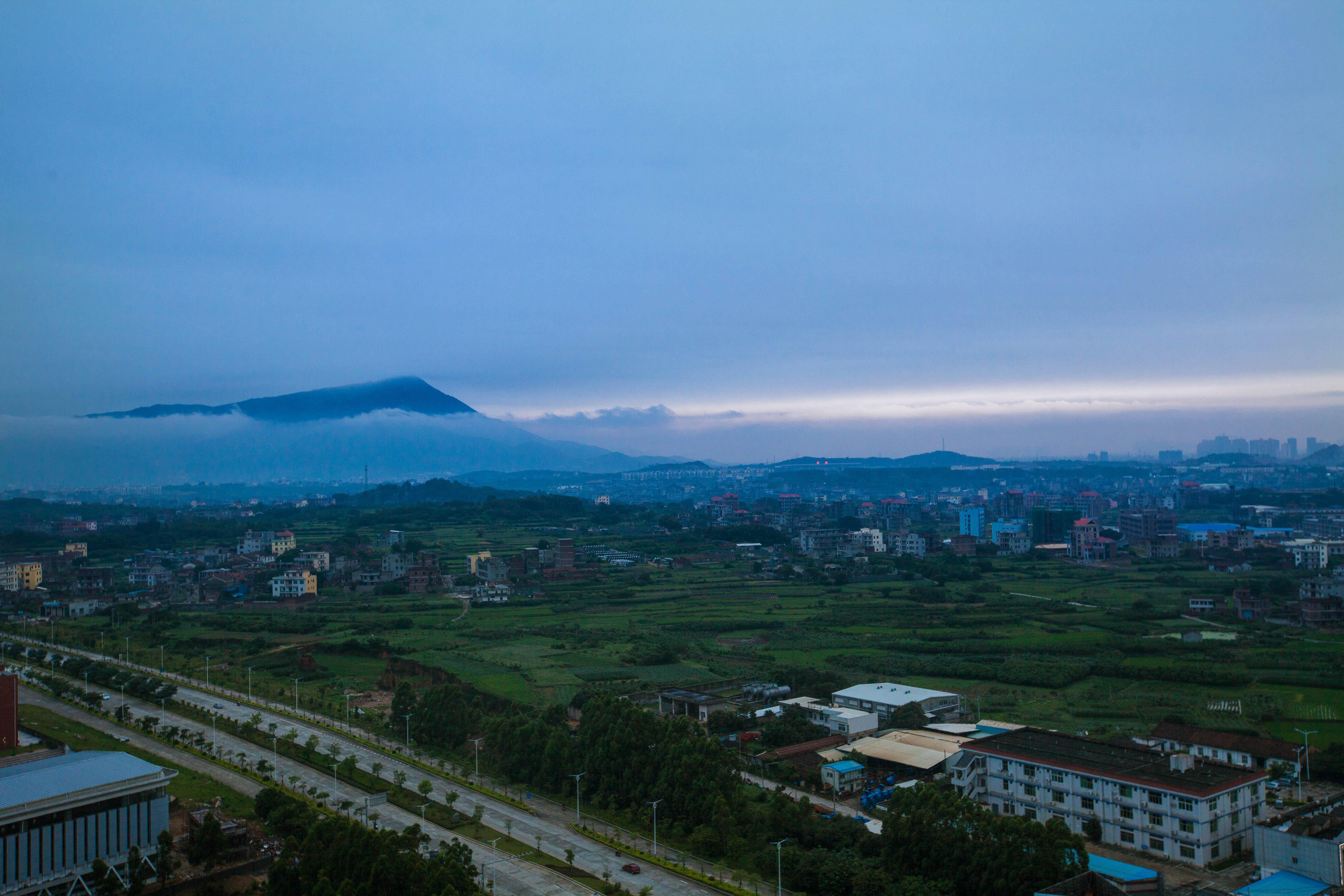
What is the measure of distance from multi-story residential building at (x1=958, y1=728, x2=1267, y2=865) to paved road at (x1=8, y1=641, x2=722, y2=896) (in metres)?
3.73

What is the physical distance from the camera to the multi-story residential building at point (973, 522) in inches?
1690

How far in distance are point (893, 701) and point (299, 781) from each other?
8.22 m

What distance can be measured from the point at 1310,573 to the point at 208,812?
1166 inches

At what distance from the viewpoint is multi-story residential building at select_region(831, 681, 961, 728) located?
43.5 ft

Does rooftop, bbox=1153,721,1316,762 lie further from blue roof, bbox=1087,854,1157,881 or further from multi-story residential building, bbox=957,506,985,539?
multi-story residential building, bbox=957,506,985,539

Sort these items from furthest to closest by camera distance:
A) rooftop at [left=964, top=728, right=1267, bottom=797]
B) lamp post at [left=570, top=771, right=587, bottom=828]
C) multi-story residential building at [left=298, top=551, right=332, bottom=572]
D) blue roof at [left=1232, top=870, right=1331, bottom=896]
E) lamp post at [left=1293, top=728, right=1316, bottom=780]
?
multi-story residential building at [left=298, top=551, right=332, bottom=572] < lamp post at [left=1293, top=728, right=1316, bottom=780] < lamp post at [left=570, top=771, right=587, bottom=828] < rooftop at [left=964, top=728, right=1267, bottom=797] < blue roof at [left=1232, top=870, right=1331, bottom=896]

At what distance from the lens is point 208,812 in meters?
9.37

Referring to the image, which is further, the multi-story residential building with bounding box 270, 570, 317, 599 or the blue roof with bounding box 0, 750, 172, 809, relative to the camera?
the multi-story residential building with bounding box 270, 570, 317, 599

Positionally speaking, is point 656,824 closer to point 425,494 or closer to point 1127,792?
point 1127,792

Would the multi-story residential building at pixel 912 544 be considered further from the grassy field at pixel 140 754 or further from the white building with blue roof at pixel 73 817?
the white building with blue roof at pixel 73 817

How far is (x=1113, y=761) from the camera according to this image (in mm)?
9414

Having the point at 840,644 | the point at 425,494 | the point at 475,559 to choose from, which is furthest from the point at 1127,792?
the point at 425,494

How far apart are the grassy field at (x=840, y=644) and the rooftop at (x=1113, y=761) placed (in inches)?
111

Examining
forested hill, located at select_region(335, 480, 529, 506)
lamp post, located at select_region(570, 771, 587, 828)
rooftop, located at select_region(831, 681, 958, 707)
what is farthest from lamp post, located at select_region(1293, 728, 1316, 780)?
forested hill, located at select_region(335, 480, 529, 506)
